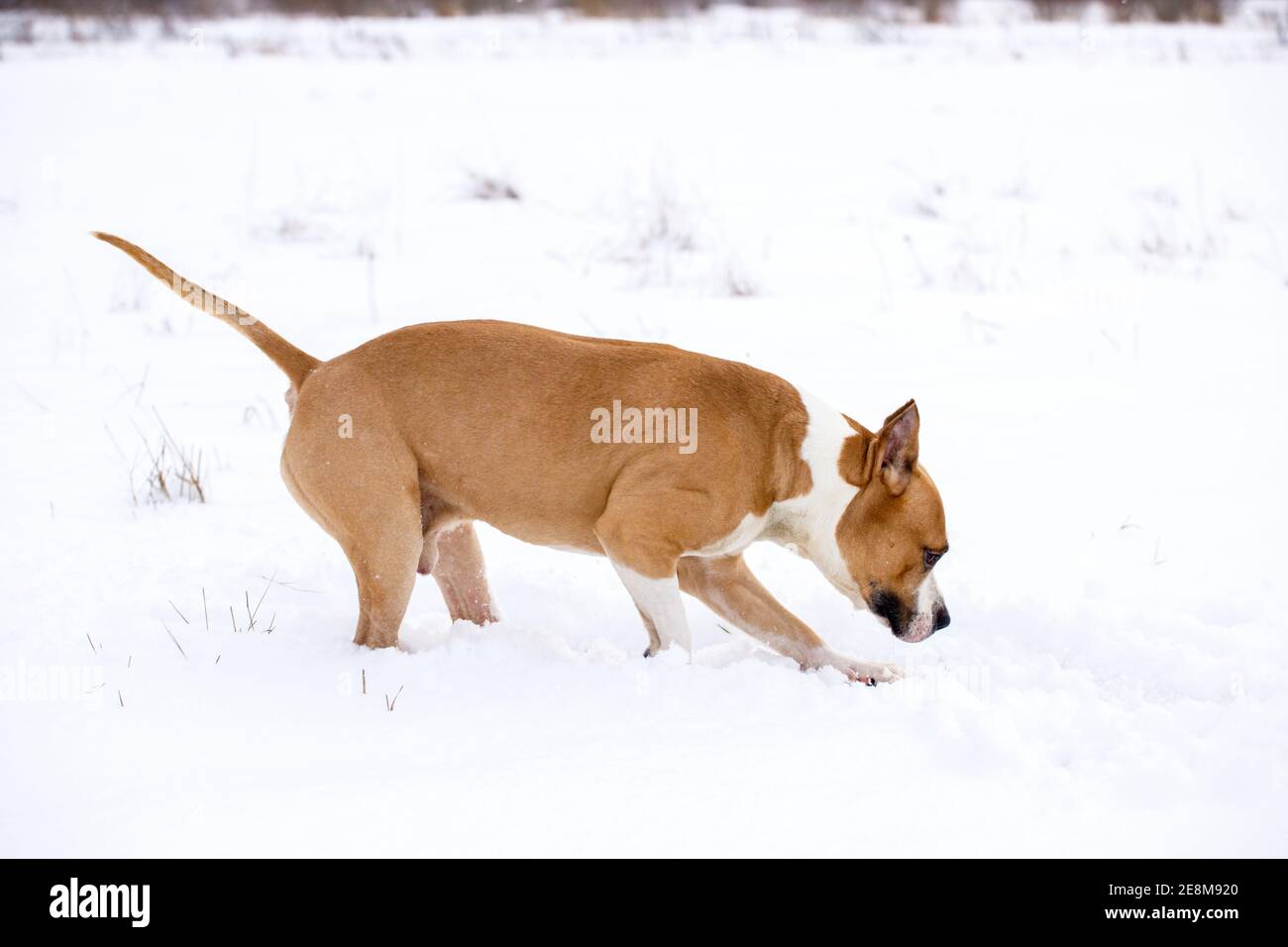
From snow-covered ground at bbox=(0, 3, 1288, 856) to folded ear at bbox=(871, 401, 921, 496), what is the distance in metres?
0.76

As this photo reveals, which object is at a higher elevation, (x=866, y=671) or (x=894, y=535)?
(x=894, y=535)

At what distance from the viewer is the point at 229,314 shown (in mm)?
4965

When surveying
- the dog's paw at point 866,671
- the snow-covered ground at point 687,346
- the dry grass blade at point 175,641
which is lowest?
the dog's paw at point 866,671

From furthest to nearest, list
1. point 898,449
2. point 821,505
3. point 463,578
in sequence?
point 463,578 → point 821,505 → point 898,449

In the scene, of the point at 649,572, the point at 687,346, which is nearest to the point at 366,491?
the point at 649,572

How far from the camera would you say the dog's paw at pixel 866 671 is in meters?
5.11

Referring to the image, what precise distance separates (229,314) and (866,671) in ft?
9.16

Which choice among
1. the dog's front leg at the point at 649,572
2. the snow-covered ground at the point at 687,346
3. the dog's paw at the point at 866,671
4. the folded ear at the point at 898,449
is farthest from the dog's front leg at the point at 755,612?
the folded ear at the point at 898,449

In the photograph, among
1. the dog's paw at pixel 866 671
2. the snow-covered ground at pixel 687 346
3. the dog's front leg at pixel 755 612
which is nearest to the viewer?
the snow-covered ground at pixel 687 346

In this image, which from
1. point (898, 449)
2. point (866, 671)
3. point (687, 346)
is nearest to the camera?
point (898, 449)

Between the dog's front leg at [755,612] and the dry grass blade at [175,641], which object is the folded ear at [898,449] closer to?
the dog's front leg at [755,612]

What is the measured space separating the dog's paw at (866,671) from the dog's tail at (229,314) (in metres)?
2.37

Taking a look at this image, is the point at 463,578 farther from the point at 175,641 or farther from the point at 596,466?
the point at 175,641

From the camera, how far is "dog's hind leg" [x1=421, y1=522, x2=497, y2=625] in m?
5.51
